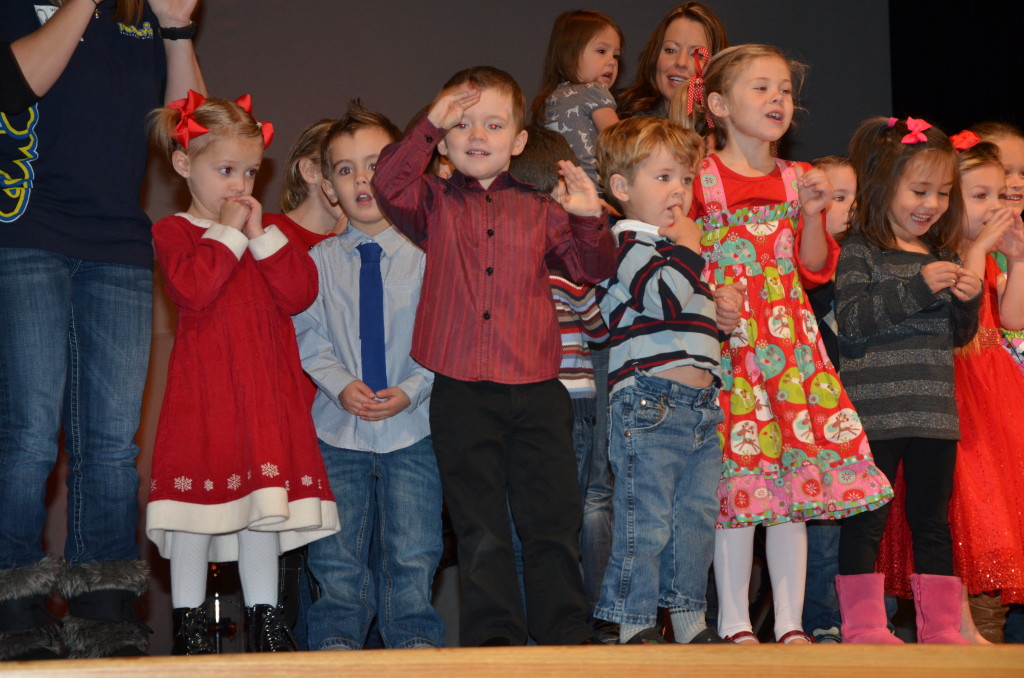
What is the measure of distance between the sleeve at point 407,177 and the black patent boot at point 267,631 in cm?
94

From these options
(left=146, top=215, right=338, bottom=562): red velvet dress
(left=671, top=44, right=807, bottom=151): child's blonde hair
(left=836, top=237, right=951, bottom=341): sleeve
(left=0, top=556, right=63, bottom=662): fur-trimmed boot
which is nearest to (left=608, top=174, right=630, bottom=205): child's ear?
(left=671, top=44, right=807, bottom=151): child's blonde hair

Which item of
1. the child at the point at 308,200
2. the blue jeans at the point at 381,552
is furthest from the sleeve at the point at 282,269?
the child at the point at 308,200

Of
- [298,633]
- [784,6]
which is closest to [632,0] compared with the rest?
[784,6]

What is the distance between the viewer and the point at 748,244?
9.52 feet

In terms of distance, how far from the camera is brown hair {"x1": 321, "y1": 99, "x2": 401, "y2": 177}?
298 centimetres

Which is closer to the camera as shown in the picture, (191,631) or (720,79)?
(191,631)

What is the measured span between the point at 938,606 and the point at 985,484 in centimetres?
44

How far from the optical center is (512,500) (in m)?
2.55

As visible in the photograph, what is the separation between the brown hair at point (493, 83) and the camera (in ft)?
8.52

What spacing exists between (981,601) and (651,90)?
6.90 feet

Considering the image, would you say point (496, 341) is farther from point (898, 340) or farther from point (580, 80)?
point (580, 80)

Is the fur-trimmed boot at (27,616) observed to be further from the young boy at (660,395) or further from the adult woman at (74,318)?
the young boy at (660,395)

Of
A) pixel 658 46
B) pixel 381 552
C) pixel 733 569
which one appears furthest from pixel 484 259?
pixel 658 46

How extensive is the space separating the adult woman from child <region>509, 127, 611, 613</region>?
1009 mm
